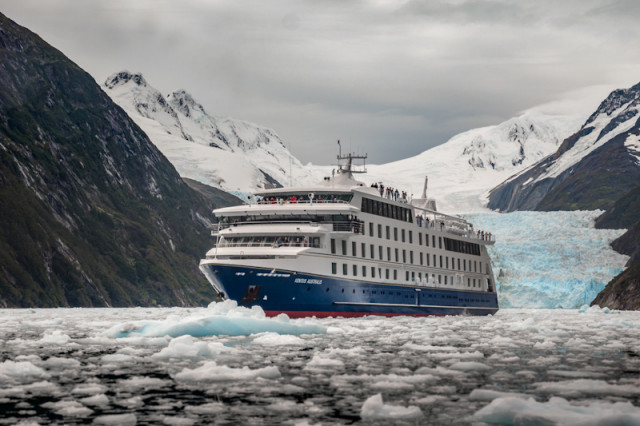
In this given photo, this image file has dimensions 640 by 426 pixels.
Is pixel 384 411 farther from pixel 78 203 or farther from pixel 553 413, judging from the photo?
pixel 78 203

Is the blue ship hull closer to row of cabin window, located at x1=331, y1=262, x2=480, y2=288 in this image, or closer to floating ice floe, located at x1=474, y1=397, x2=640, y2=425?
row of cabin window, located at x1=331, y1=262, x2=480, y2=288

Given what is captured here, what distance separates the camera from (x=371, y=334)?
3322 cm

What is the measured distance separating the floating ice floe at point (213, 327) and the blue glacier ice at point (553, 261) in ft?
A: 269

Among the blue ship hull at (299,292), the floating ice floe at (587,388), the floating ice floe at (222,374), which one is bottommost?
the floating ice floe at (587,388)

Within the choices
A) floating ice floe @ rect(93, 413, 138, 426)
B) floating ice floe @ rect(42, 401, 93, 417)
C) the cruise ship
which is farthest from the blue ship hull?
floating ice floe @ rect(93, 413, 138, 426)

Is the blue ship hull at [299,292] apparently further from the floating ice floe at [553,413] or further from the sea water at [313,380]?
the floating ice floe at [553,413]

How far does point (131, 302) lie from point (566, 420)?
127 m

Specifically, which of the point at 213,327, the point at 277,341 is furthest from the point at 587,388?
the point at 213,327

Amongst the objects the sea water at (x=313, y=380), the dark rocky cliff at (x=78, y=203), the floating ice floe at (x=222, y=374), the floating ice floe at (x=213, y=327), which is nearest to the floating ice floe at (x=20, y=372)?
the sea water at (x=313, y=380)

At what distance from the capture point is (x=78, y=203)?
496 feet

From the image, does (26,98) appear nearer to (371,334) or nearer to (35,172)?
(35,172)

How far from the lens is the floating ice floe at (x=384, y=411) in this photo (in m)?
13.4

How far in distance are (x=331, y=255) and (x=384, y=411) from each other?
37665 mm

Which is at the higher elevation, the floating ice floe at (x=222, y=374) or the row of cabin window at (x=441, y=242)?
the row of cabin window at (x=441, y=242)
